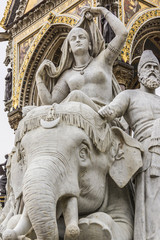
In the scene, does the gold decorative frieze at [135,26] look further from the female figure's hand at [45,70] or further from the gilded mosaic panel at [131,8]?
the female figure's hand at [45,70]

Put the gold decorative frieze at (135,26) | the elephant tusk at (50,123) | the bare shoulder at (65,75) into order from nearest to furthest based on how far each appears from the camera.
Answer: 1. the elephant tusk at (50,123)
2. the bare shoulder at (65,75)
3. the gold decorative frieze at (135,26)

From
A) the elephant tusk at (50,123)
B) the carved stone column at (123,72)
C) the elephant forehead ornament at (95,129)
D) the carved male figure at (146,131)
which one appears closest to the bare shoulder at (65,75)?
the carved male figure at (146,131)

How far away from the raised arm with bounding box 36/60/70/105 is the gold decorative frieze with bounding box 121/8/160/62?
1208 centimetres

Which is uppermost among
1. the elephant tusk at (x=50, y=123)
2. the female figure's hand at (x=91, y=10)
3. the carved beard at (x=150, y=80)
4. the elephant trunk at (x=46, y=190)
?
the female figure's hand at (x=91, y=10)

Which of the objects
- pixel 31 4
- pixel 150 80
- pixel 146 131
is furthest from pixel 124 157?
pixel 31 4

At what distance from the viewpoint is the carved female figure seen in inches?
150

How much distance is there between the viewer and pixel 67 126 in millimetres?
2912

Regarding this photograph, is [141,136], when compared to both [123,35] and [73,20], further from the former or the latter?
[73,20]

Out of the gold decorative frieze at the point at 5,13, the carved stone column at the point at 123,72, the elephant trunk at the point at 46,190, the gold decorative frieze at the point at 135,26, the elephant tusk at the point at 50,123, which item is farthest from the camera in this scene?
the gold decorative frieze at the point at 5,13

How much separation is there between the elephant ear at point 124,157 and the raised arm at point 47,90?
0.83 m

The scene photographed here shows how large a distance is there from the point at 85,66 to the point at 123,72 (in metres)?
11.7

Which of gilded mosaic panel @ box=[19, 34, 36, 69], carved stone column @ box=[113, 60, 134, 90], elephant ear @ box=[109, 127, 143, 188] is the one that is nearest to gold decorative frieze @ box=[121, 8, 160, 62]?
carved stone column @ box=[113, 60, 134, 90]

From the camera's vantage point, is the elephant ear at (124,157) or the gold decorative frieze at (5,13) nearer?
the elephant ear at (124,157)

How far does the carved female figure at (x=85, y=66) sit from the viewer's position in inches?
150
